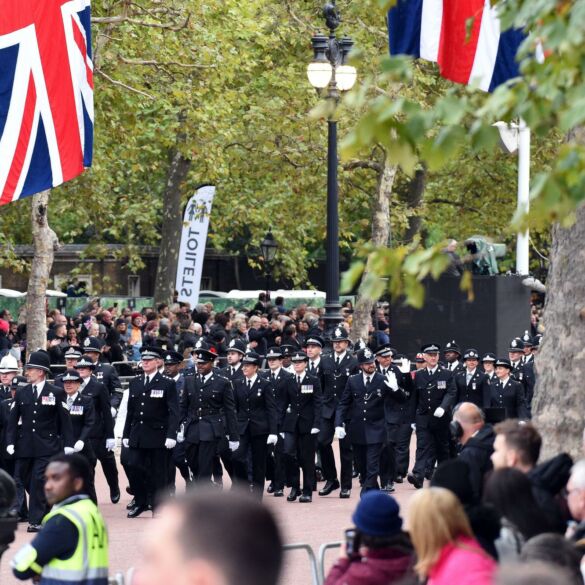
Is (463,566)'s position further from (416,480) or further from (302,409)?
(416,480)

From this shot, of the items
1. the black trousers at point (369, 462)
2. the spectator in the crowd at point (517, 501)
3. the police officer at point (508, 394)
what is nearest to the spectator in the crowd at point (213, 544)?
the spectator in the crowd at point (517, 501)

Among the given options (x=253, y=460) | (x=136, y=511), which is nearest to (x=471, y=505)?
(x=136, y=511)

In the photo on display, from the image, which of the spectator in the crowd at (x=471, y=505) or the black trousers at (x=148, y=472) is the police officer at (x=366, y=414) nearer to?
the black trousers at (x=148, y=472)

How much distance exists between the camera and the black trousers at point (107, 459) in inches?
Answer: 649

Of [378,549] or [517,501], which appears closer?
[378,549]

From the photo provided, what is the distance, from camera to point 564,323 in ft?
33.1

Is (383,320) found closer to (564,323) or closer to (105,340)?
(105,340)

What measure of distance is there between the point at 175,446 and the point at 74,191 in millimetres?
16205

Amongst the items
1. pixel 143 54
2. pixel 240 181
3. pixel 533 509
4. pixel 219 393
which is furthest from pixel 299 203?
pixel 533 509

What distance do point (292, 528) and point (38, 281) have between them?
41.6 feet

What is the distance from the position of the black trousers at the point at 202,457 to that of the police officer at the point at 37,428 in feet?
5.15

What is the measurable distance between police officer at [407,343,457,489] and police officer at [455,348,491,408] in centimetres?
11

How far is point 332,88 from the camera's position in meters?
23.5

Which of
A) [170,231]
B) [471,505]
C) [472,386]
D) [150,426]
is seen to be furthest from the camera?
[170,231]
